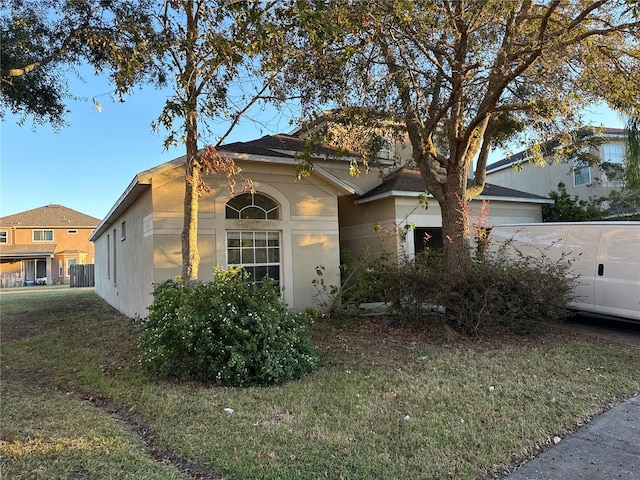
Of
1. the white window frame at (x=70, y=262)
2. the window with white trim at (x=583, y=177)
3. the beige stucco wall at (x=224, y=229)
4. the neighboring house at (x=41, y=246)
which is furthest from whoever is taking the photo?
the white window frame at (x=70, y=262)

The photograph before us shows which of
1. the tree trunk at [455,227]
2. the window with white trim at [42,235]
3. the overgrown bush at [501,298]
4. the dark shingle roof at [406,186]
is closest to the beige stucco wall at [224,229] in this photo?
the dark shingle roof at [406,186]

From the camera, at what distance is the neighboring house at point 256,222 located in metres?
10.0

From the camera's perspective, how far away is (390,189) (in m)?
13.5

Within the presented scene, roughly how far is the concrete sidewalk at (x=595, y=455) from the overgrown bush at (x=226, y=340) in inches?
127

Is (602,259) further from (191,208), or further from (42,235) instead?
(42,235)

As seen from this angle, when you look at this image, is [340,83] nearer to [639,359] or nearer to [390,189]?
[390,189]

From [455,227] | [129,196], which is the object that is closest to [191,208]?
[129,196]

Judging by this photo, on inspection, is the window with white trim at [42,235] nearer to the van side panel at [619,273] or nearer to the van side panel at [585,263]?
the van side panel at [585,263]

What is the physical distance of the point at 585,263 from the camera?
9266 millimetres

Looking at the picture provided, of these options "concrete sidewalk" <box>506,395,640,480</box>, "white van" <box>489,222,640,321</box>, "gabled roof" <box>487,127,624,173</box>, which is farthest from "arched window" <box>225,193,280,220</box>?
"concrete sidewalk" <box>506,395,640,480</box>

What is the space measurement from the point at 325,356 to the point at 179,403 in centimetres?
272

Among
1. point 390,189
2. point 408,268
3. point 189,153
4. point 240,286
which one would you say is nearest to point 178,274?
point 189,153

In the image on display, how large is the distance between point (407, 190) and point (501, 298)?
20.9 ft

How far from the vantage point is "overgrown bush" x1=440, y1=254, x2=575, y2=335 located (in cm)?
776
